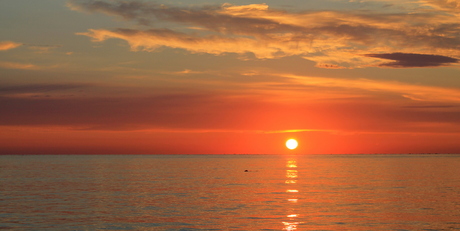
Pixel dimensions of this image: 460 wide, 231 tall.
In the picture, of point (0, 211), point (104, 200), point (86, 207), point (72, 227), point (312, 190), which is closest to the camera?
point (72, 227)

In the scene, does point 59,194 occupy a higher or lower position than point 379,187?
lower

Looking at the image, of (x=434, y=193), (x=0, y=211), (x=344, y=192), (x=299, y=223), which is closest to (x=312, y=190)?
(x=344, y=192)

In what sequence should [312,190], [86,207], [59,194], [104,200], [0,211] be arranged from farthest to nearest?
1. [312,190]
2. [59,194]
3. [104,200]
4. [86,207]
5. [0,211]

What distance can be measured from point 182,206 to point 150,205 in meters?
3.47

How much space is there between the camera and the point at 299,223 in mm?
38625

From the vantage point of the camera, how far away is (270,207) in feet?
158

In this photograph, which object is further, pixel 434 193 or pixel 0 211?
pixel 434 193

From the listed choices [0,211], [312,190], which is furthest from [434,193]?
[0,211]

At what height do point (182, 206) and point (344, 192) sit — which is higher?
point (344, 192)

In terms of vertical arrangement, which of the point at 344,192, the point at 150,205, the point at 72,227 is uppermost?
the point at 344,192

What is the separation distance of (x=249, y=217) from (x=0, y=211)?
23.7 meters

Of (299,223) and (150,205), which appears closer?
(299,223)

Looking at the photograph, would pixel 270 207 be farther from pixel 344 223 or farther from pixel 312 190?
pixel 312 190

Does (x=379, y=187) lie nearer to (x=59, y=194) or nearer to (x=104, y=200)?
(x=104, y=200)
